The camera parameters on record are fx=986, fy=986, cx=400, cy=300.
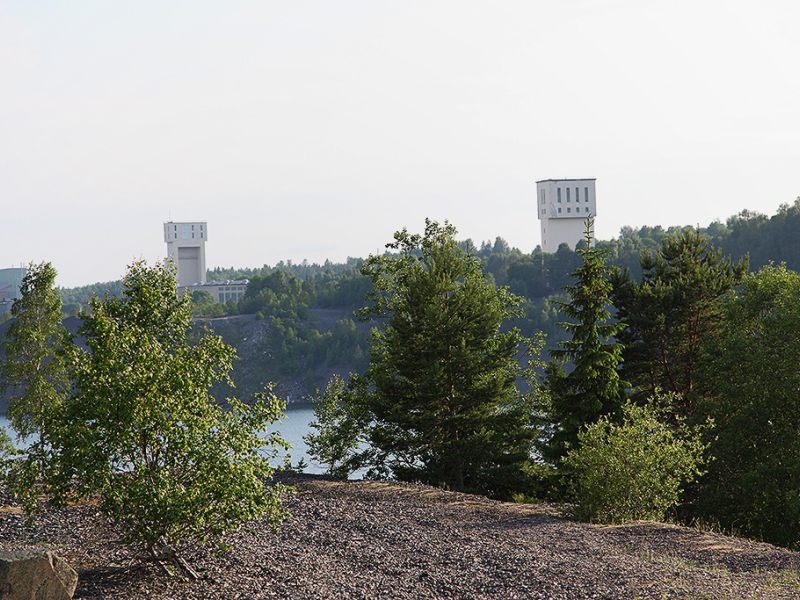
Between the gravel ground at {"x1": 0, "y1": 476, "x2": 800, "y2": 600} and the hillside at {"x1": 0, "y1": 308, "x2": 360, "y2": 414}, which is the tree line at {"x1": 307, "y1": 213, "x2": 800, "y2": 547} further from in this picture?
the hillside at {"x1": 0, "y1": 308, "x2": 360, "y2": 414}

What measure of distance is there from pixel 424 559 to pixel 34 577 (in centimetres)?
575

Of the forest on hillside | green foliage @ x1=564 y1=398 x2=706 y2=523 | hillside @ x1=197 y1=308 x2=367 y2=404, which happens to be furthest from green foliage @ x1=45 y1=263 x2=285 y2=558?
hillside @ x1=197 y1=308 x2=367 y2=404

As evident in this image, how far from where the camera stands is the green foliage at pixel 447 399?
30.2 metres

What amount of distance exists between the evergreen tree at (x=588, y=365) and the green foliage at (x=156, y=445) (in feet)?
52.1

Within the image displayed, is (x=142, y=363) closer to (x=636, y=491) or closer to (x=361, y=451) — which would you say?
(x=636, y=491)

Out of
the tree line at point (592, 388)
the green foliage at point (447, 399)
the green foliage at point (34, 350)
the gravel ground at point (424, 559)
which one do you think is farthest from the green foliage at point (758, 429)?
the green foliage at point (34, 350)

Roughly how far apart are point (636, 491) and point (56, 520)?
11.5 metres

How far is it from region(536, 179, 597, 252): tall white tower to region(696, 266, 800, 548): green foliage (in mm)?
134203

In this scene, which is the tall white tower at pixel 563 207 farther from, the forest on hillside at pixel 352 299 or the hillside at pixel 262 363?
the hillside at pixel 262 363

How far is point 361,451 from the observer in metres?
34.5

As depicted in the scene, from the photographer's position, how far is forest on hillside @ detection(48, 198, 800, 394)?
94500 mm

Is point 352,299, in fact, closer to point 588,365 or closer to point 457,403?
point 457,403

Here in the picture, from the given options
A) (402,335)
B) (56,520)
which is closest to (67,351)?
(56,520)

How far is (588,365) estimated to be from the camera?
26.8 m
